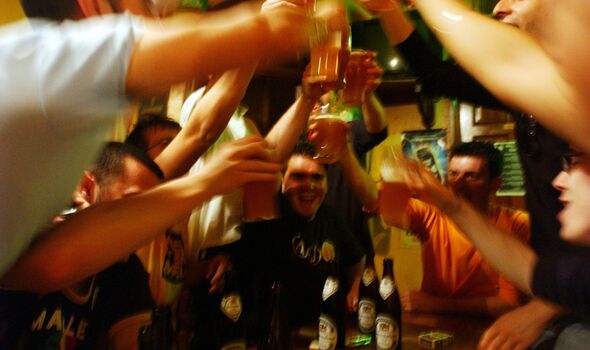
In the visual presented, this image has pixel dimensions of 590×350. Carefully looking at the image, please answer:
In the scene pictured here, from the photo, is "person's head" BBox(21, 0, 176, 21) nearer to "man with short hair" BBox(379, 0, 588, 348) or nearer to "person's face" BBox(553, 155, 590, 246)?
"man with short hair" BBox(379, 0, 588, 348)

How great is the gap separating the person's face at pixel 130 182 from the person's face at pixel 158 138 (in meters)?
0.30

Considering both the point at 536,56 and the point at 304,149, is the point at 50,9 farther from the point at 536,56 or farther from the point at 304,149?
the point at 304,149

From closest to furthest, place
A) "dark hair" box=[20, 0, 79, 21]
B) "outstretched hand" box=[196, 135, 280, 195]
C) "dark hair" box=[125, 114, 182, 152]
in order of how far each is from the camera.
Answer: "outstretched hand" box=[196, 135, 280, 195]
"dark hair" box=[20, 0, 79, 21]
"dark hair" box=[125, 114, 182, 152]

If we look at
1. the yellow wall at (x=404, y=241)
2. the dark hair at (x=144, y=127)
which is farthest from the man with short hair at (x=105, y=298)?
the yellow wall at (x=404, y=241)

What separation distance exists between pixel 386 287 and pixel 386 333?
0.81ft

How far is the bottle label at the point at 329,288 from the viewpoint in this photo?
4.41ft

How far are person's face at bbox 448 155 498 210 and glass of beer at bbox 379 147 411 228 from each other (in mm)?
927

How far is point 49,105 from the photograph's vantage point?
53cm

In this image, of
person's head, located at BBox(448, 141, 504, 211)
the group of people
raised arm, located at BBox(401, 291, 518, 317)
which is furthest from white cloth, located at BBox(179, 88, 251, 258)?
person's head, located at BBox(448, 141, 504, 211)

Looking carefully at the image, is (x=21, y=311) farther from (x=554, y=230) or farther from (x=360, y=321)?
(x=554, y=230)

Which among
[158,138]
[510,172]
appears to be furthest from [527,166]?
[510,172]

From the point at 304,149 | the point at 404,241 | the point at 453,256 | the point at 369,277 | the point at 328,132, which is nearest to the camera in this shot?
the point at 328,132

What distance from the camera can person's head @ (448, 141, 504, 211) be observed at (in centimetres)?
204

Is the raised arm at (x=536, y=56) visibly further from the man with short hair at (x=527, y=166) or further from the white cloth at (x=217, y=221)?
the white cloth at (x=217, y=221)
